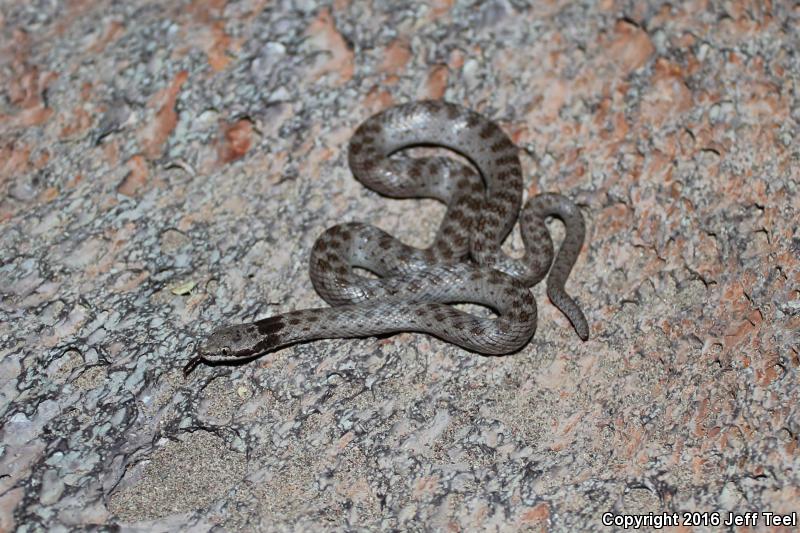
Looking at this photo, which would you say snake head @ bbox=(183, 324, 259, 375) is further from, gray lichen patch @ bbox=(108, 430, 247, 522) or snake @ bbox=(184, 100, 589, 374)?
gray lichen patch @ bbox=(108, 430, 247, 522)

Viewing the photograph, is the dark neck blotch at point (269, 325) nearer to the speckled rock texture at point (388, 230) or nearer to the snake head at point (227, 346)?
the snake head at point (227, 346)

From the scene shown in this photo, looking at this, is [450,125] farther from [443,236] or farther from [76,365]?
[76,365]

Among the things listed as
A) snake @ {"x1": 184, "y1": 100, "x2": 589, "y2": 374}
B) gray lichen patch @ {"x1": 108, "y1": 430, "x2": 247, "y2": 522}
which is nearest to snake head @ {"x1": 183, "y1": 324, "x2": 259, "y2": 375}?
snake @ {"x1": 184, "y1": 100, "x2": 589, "y2": 374}

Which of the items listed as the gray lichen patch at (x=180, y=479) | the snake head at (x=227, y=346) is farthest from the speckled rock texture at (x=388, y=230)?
the snake head at (x=227, y=346)

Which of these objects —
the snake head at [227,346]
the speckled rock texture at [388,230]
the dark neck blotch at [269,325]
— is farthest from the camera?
the dark neck blotch at [269,325]

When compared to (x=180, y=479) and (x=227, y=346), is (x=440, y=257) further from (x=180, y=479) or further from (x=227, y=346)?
(x=180, y=479)
